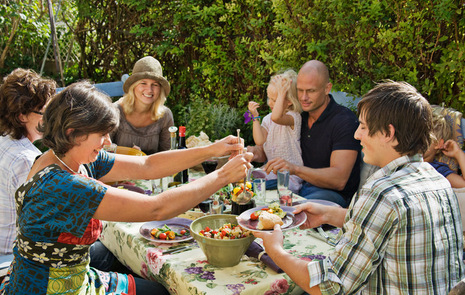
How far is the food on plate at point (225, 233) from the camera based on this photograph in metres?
1.81

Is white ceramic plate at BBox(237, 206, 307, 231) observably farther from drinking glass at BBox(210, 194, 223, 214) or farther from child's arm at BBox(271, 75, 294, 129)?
child's arm at BBox(271, 75, 294, 129)

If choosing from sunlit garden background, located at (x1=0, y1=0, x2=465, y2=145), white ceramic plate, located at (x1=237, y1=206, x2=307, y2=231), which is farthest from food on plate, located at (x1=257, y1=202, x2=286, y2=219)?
sunlit garden background, located at (x1=0, y1=0, x2=465, y2=145)

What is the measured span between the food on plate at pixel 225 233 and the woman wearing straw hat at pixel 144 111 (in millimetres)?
2229

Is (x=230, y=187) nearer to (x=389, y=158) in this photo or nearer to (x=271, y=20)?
(x=389, y=158)

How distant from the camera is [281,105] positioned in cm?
358

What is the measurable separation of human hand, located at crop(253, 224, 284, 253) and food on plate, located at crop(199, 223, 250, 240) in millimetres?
95

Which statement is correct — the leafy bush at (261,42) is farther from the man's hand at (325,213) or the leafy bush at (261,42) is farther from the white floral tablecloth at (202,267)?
the white floral tablecloth at (202,267)

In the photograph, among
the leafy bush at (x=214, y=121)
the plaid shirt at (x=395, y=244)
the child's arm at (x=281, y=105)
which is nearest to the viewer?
the plaid shirt at (x=395, y=244)

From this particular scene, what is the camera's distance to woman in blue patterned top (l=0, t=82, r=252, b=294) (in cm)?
165

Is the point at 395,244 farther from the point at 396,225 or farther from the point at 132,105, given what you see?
the point at 132,105

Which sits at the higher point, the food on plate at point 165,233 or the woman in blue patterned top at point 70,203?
the woman in blue patterned top at point 70,203

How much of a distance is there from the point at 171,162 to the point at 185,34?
3.83 meters

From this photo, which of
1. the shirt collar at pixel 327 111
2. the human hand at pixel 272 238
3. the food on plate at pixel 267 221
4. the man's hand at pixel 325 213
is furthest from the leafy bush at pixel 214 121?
the human hand at pixel 272 238

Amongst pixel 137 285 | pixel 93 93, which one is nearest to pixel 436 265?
pixel 137 285
